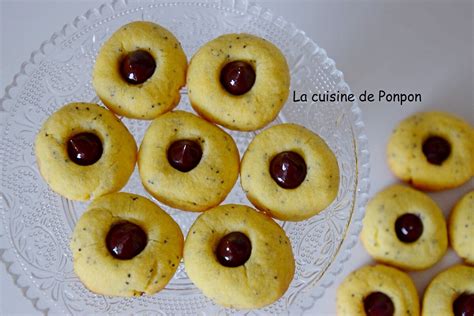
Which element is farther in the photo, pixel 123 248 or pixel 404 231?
pixel 404 231

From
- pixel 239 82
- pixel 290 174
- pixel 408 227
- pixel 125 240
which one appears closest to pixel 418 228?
pixel 408 227

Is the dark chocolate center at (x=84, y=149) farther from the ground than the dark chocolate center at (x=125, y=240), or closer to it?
farther from the ground

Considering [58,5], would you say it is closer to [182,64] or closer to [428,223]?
[182,64]

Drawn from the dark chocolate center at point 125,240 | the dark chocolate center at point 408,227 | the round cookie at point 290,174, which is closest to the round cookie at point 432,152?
the dark chocolate center at point 408,227

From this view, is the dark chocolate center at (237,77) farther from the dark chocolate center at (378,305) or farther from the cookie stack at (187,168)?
the dark chocolate center at (378,305)

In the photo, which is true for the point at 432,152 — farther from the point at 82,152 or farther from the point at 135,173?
the point at 82,152

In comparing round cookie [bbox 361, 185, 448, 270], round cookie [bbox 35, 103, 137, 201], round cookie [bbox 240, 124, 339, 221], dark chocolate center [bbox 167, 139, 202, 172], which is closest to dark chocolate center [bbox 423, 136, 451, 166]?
round cookie [bbox 361, 185, 448, 270]

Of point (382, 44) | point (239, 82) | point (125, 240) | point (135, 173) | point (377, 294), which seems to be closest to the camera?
point (125, 240)
